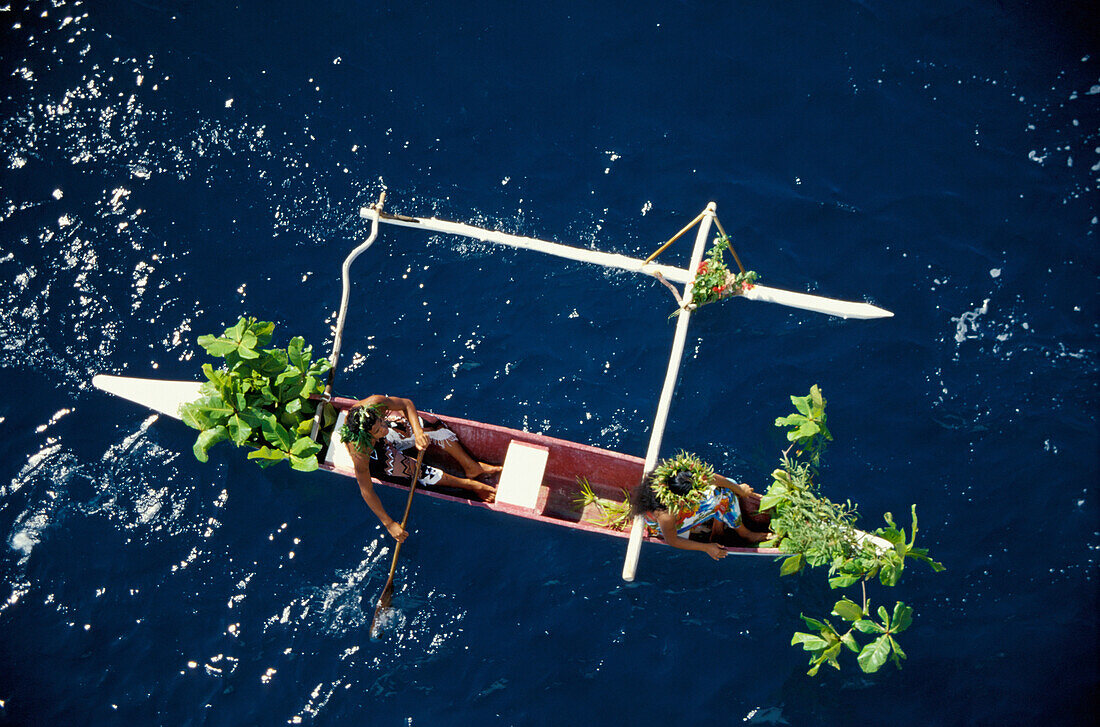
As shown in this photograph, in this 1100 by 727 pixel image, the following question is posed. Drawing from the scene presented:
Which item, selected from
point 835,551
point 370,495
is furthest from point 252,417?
point 835,551

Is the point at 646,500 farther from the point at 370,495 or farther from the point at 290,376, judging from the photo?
the point at 290,376

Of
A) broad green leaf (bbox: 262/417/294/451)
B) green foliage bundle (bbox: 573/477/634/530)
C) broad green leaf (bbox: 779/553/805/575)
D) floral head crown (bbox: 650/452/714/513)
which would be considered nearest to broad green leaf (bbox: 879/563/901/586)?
broad green leaf (bbox: 779/553/805/575)

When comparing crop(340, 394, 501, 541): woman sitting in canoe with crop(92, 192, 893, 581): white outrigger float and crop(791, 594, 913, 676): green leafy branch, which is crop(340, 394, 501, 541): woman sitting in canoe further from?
crop(791, 594, 913, 676): green leafy branch

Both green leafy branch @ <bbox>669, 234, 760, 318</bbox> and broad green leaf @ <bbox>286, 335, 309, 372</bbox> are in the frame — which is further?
green leafy branch @ <bbox>669, 234, 760, 318</bbox>

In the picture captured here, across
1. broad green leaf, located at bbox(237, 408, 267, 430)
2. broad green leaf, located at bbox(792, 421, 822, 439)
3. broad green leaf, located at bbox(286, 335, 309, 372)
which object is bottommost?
broad green leaf, located at bbox(237, 408, 267, 430)

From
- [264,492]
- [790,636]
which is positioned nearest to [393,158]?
[264,492]

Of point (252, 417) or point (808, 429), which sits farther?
point (252, 417)

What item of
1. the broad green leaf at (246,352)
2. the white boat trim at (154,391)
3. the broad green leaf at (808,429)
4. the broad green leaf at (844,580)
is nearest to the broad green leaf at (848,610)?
the broad green leaf at (844,580)
